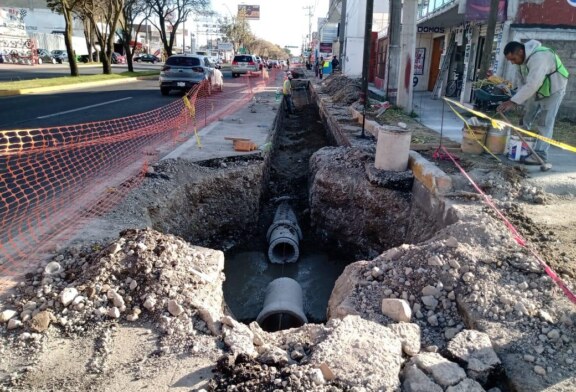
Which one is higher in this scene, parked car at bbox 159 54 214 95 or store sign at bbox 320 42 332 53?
store sign at bbox 320 42 332 53

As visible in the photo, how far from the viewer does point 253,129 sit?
1138 centimetres

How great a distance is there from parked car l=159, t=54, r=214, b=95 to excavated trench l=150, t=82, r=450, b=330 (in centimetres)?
1040

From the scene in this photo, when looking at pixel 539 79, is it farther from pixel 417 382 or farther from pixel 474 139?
pixel 417 382

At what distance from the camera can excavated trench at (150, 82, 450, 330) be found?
21.2 ft

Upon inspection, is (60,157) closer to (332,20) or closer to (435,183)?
(435,183)

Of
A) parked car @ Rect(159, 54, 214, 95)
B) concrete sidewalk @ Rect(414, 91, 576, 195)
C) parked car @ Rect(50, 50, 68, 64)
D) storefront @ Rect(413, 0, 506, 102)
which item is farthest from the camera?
parked car @ Rect(50, 50, 68, 64)

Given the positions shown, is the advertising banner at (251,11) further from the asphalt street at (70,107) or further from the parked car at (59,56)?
the asphalt street at (70,107)

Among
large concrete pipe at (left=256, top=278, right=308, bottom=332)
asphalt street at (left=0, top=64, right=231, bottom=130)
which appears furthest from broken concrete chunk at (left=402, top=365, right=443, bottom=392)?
asphalt street at (left=0, top=64, right=231, bottom=130)

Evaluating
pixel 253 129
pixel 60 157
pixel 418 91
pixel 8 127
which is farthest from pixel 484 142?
pixel 418 91

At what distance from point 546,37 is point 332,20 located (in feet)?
195

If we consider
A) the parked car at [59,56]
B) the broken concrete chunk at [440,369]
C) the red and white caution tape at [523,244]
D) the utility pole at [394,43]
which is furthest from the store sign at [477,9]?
the parked car at [59,56]

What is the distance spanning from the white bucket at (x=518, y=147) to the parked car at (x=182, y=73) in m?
13.5

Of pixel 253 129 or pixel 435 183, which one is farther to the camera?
pixel 253 129

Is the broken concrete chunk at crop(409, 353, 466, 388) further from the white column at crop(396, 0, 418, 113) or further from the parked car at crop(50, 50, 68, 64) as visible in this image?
the parked car at crop(50, 50, 68, 64)
